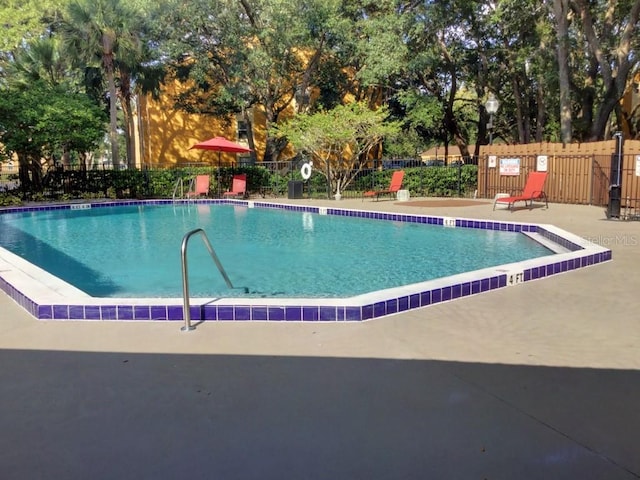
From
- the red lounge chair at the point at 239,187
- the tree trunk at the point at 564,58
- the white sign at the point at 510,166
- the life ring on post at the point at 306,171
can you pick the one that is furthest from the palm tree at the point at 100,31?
the tree trunk at the point at 564,58

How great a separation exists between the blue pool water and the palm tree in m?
8.01

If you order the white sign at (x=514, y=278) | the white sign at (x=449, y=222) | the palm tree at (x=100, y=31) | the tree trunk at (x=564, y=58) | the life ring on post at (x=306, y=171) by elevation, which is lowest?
the white sign at (x=514, y=278)

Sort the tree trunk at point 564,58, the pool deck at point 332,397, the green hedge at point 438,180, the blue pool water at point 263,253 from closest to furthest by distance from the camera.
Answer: the pool deck at point 332,397 → the blue pool water at point 263,253 → the tree trunk at point 564,58 → the green hedge at point 438,180

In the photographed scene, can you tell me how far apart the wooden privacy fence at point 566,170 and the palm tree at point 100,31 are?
1320cm

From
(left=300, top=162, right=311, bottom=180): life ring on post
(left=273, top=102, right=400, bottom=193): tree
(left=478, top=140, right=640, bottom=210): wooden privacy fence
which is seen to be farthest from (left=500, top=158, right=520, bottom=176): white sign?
(left=300, top=162, right=311, bottom=180): life ring on post

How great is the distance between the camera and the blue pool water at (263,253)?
6.09 meters

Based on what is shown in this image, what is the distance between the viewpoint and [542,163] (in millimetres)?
14188

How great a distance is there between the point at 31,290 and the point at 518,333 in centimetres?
408

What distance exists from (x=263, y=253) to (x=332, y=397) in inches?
224

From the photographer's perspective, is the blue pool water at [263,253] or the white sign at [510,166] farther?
the white sign at [510,166]

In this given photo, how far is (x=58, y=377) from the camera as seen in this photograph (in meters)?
2.87

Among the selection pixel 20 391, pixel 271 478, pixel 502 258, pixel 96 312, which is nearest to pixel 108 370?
pixel 20 391

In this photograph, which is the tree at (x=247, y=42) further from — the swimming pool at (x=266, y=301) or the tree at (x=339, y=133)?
the swimming pool at (x=266, y=301)

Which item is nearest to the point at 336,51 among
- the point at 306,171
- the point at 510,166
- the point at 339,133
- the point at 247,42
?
the point at 247,42
